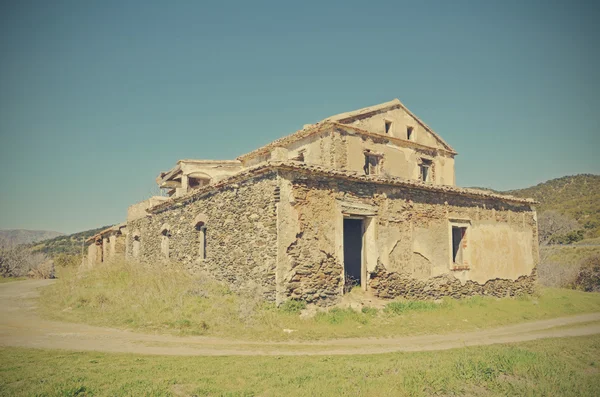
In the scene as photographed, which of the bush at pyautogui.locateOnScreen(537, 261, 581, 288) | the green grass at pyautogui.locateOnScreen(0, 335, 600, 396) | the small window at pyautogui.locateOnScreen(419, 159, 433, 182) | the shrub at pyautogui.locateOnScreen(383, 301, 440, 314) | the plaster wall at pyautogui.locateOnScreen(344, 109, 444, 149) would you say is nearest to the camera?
the green grass at pyautogui.locateOnScreen(0, 335, 600, 396)

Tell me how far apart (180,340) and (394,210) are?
794cm

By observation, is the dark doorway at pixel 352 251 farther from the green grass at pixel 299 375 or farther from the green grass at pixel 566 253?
the green grass at pixel 566 253

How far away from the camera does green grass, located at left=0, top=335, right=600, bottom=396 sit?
5.34 metres

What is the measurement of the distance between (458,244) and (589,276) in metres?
13.4

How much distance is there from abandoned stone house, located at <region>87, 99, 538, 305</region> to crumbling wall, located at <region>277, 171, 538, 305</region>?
0.04 meters

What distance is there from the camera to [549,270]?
24.8 meters

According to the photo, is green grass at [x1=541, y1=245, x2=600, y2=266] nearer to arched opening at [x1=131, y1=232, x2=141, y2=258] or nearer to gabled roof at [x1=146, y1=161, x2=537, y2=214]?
gabled roof at [x1=146, y1=161, x2=537, y2=214]

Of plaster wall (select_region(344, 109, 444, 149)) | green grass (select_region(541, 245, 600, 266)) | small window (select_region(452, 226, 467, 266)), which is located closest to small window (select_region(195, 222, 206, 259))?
plaster wall (select_region(344, 109, 444, 149))

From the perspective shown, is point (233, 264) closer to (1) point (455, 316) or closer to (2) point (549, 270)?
(1) point (455, 316)

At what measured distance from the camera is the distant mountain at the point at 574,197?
41531 millimetres

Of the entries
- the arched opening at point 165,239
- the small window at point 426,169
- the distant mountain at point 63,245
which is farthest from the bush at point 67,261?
the small window at point 426,169

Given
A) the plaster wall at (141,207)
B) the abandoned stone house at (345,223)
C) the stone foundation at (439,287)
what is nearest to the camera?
the abandoned stone house at (345,223)

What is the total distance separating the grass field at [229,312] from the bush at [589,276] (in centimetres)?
929

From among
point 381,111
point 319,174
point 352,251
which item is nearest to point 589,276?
point 381,111
